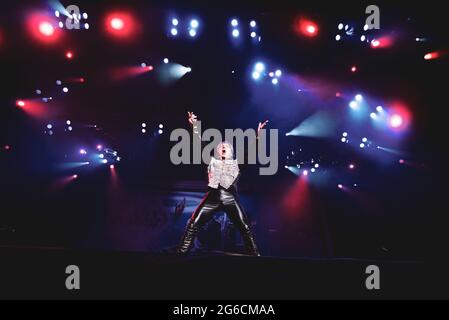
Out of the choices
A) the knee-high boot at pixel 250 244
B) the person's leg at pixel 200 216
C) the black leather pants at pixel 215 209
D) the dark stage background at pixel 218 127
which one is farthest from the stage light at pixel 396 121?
the person's leg at pixel 200 216

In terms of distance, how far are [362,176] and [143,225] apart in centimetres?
598

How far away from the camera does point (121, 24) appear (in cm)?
628

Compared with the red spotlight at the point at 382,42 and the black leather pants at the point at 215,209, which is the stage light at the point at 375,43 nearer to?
the red spotlight at the point at 382,42

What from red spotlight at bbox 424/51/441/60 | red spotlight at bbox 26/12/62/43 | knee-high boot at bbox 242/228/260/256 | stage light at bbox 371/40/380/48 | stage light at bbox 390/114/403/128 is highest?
red spotlight at bbox 26/12/62/43

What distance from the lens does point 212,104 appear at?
7641mm

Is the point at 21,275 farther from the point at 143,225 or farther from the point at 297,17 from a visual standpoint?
the point at 297,17

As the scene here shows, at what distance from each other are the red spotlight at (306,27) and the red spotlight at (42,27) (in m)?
5.51

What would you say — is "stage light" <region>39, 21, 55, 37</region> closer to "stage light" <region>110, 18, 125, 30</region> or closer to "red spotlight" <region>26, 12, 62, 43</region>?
"red spotlight" <region>26, 12, 62, 43</region>

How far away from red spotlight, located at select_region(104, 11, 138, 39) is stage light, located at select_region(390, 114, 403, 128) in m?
6.35

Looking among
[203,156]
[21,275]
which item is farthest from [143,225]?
[21,275]

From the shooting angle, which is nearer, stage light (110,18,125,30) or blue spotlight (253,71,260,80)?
stage light (110,18,125,30)

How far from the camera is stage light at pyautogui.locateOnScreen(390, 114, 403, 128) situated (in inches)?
235

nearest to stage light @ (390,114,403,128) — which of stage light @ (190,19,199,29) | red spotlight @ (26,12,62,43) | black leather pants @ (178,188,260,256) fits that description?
black leather pants @ (178,188,260,256)

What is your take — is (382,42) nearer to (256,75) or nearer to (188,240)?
(256,75)
